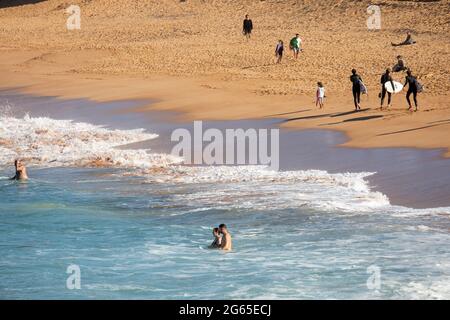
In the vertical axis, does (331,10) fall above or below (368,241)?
above

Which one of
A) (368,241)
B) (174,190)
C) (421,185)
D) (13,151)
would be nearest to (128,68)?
(13,151)

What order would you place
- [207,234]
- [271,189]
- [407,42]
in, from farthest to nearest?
[407,42] → [271,189] → [207,234]

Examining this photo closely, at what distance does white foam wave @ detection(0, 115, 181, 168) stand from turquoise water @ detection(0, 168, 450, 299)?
3.09 meters

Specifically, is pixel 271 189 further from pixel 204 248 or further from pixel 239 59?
pixel 239 59

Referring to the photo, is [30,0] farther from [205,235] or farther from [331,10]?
[205,235]

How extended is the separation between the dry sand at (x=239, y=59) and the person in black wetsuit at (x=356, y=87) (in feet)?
1.25

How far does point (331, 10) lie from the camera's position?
47.9 metres

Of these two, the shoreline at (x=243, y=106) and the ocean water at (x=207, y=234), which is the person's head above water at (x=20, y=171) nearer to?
the ocean water at (x=207, y=234)

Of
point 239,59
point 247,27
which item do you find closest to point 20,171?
point 239,59

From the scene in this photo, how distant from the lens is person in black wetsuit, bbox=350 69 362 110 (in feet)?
91.5

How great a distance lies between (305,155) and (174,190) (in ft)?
12.6

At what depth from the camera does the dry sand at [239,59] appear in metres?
28.8

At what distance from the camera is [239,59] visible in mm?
39688

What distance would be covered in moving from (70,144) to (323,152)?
730cm
